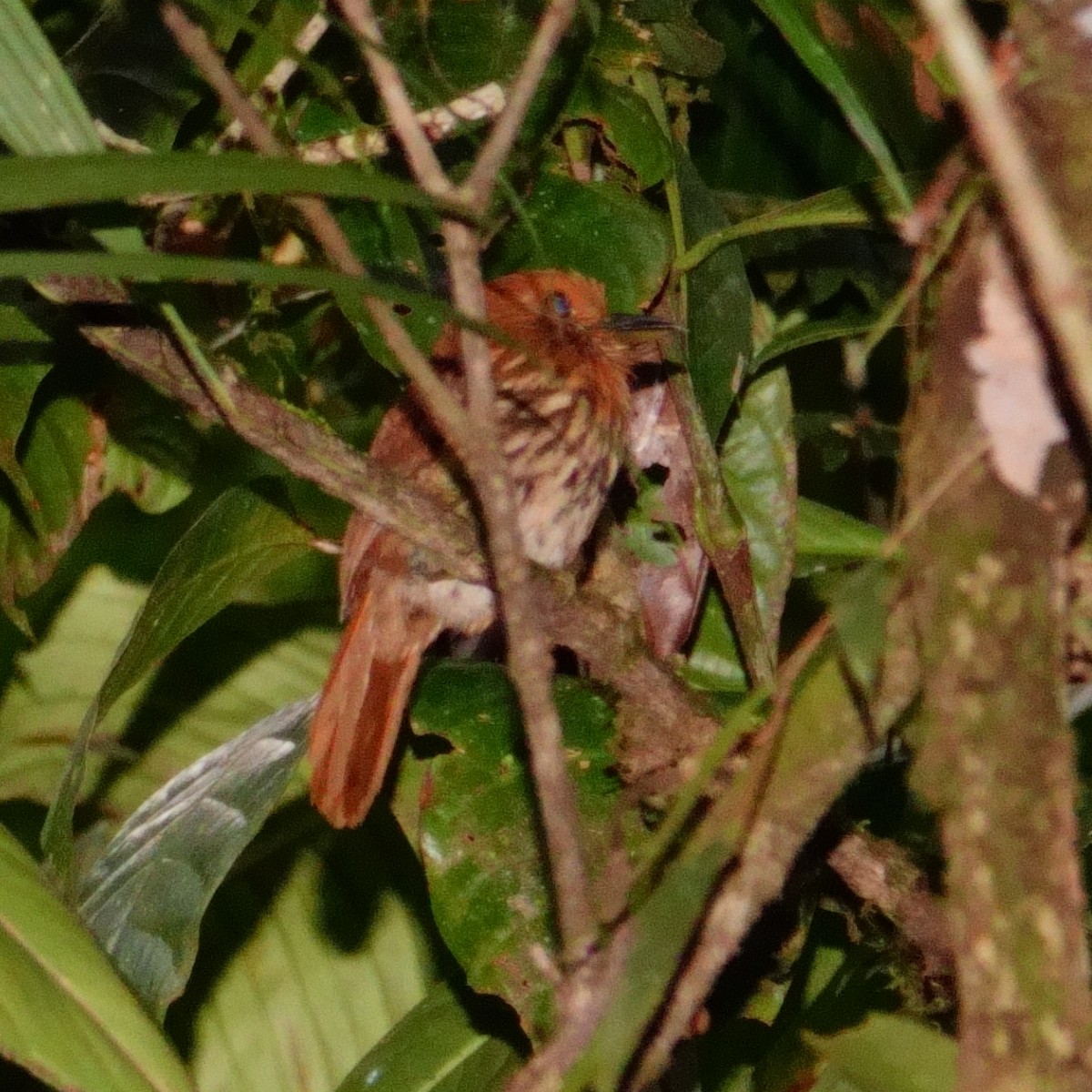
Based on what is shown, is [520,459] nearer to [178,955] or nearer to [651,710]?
[651,710]

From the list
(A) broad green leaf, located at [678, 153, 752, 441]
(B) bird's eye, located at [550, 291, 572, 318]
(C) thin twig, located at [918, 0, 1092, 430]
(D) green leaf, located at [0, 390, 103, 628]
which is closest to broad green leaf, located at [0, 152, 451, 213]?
(C) thin twig, located at [918, 0, 1092, 430]

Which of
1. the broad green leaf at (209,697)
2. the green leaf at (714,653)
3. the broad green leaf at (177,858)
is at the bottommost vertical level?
the broad green leaf at (209,697)

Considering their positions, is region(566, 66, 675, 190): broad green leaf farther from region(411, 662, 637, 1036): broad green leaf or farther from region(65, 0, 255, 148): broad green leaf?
region(411, 662, 637, 1036): broad green leaf

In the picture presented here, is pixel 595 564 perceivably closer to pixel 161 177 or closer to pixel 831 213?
pixel 831 213

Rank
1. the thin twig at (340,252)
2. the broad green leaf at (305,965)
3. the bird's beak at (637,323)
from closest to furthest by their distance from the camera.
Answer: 1. the thin twig at (340,252)
2. the bird's beak at (637,323)
3. the broad green leaf at (305,965)

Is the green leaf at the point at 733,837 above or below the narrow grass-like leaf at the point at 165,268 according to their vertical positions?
below

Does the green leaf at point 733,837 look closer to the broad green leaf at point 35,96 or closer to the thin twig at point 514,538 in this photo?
the thin twig at point 514,538

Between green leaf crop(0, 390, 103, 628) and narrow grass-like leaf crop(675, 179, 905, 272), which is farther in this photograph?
green leaf crop(0, 390, 103, 628)

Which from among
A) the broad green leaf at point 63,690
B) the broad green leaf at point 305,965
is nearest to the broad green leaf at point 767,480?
the broad green leaf at point 305,965
